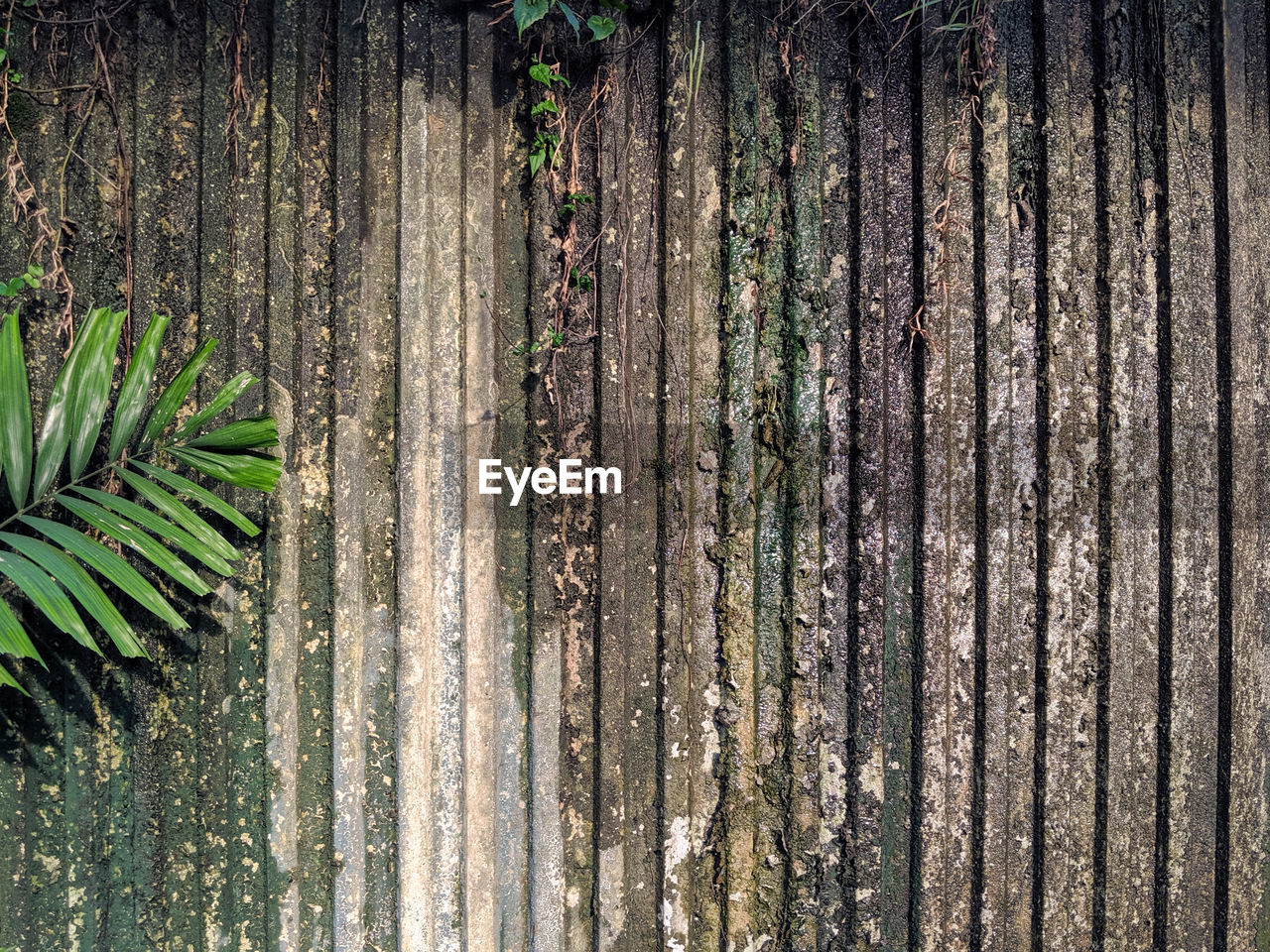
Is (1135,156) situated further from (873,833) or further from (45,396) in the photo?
(45,396)

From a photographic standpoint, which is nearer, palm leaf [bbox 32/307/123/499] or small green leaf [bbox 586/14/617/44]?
palm leaf [bbox 32/307/123/499]

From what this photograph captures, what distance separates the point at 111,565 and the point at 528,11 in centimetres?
174

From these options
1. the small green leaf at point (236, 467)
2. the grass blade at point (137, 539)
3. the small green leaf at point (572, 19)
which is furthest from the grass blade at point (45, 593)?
the small green leaf at point (572, 19)

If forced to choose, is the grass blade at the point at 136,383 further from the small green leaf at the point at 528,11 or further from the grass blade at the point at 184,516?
the small green leaf at the point at 528,11

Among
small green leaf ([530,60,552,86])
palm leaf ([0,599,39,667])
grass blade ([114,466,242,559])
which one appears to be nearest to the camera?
palm leaf ([0,599,39,667])

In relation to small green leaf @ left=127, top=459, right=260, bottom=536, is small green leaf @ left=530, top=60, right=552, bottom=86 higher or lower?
higher

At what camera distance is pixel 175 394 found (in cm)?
168

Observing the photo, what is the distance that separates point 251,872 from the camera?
5.91 ft

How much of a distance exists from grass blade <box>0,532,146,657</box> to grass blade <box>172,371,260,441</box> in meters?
0.38

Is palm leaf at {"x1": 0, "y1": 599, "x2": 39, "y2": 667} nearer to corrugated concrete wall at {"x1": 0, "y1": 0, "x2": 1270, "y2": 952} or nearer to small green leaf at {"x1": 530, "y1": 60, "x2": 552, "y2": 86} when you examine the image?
corrugated concrete wall at {"x1": 0, "y1": 0, "x2": 1270, "y2": 952}

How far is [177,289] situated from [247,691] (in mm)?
1105

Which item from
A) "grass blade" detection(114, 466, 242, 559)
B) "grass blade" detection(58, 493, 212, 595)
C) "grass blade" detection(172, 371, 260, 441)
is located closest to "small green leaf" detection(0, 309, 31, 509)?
"grass blade" detection(58, 493, 212, 595)

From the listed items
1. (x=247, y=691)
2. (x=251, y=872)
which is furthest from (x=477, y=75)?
(x=251, y=872)

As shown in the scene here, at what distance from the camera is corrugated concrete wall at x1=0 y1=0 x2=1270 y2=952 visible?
1.81 meters
